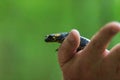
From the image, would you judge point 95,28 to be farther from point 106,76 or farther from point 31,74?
point 106,76

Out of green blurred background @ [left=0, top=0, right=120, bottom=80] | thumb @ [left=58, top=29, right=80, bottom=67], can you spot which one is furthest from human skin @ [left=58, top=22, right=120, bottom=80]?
green blurred background @ [left=0, top=0, right=120, bottom=80]

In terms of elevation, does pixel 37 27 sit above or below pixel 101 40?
below


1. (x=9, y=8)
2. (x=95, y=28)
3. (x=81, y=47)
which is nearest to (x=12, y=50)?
(x=9, y=8)

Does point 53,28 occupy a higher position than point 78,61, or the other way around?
point 78,61

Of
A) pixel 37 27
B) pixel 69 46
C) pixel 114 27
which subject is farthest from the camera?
pixel 37 27

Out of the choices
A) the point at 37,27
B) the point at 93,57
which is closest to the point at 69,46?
the point at 93,57

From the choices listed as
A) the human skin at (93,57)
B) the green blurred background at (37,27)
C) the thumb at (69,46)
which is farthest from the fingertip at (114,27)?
the green blurred background at (37,27)

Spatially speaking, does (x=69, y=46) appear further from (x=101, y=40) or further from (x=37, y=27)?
(x=37, y=27)

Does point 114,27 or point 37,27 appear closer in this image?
point 114,27
